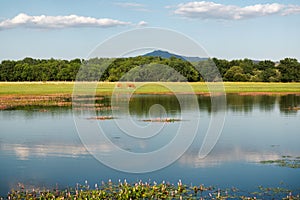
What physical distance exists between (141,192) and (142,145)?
317 inches

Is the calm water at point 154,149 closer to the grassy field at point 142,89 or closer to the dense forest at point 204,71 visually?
the grassy field at point 142,89

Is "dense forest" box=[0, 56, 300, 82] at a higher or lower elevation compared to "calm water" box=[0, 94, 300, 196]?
higher

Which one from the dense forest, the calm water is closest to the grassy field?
the dense forest

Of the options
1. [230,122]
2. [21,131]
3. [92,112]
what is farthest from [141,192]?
[92,112]

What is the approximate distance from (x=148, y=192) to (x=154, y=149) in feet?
22.9

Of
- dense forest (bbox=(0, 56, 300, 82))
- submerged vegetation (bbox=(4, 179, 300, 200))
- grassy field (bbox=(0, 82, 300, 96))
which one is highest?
dense forest (bbox=(0, 56, 300, 82))

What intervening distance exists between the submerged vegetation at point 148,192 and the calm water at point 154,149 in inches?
21.3

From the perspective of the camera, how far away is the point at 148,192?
1270 centimetres

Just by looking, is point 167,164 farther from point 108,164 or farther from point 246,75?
point 246,75

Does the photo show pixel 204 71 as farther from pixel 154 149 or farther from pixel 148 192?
pixel 148 192

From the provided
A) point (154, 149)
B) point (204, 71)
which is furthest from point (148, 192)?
point (204, 71)

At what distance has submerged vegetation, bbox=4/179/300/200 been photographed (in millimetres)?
12273

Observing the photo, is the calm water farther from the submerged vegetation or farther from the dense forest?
the dense forest

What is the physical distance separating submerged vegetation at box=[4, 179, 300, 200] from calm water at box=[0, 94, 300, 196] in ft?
1.77
